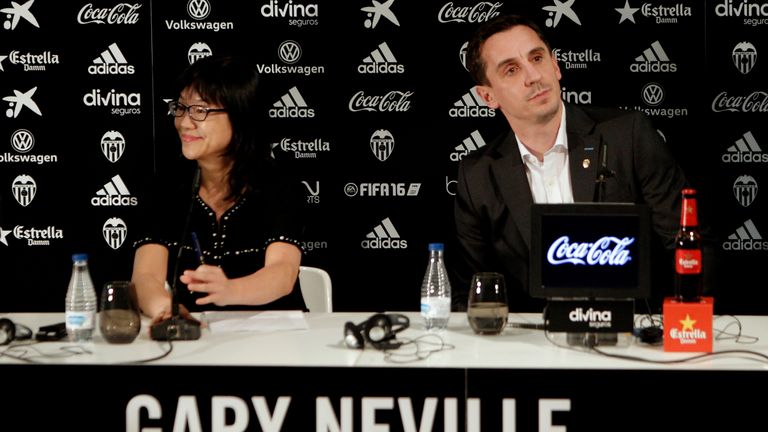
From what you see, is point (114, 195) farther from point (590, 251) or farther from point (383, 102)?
point (590, 251)

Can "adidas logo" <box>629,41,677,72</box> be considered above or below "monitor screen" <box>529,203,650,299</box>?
above

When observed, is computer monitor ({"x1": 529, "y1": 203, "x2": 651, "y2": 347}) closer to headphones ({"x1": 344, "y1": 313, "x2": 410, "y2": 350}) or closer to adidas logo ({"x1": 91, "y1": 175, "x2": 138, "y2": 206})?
headphones ({"x1": 344, "y1": 313, "x2": 410, "y2": 350})

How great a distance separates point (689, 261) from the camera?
2092 millimetres

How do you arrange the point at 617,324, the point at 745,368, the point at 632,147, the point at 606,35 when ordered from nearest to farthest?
the point at 745,368 → the point at 617,324 → the point at 632,147 → the point at 606,35

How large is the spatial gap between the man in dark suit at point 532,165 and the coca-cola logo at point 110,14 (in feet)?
6.62

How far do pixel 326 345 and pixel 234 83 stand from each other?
3.64 feet

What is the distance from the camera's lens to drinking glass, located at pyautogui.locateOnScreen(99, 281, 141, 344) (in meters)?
2.24

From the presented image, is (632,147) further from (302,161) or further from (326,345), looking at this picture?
(302,161)

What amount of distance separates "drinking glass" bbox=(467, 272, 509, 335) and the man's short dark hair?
1.46 metres

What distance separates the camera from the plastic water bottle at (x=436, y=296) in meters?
2.43

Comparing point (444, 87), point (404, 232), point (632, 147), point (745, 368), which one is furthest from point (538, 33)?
point (745, 368)

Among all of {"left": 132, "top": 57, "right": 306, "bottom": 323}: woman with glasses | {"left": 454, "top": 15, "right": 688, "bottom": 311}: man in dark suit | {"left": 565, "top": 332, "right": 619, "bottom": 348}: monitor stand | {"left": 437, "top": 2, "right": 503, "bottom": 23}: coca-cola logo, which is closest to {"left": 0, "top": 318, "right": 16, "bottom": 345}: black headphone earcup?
{"left": 132, "top": 57, "right": 306, "bottom": 323}: woman with glasses

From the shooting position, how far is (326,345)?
87.7 inches

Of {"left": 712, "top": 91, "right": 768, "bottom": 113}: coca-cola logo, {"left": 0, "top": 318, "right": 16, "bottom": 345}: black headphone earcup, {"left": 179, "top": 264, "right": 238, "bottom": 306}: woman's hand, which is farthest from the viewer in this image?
{"left": 712, "top": 91, "right": 768, "bottom": 113}: coca-cola logo
